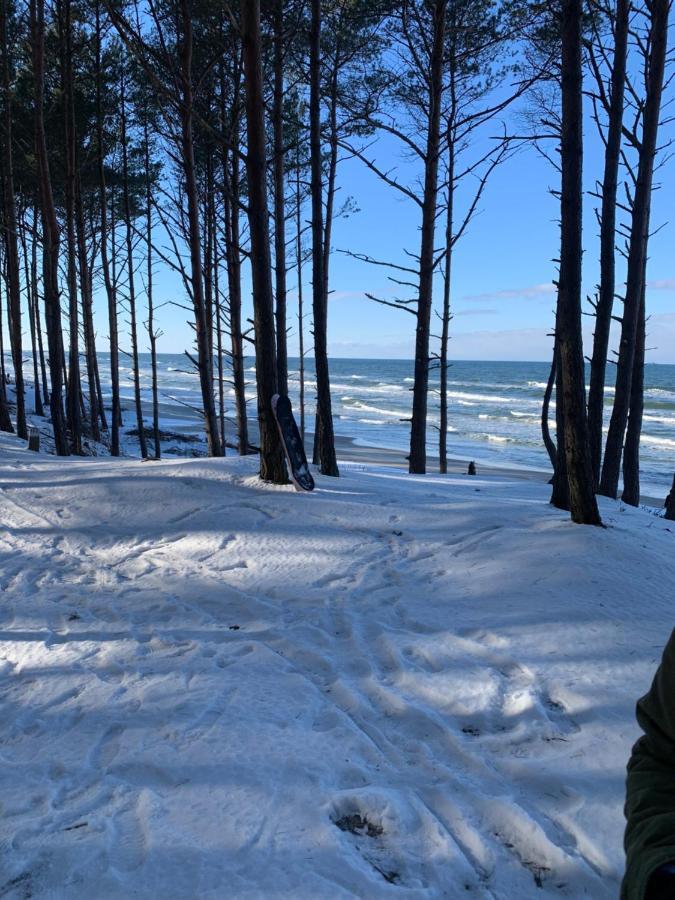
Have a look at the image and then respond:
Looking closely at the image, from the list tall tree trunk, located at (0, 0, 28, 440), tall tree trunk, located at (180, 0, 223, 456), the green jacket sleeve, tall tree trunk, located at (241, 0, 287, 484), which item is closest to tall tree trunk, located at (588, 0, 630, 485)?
tall tree trunk, located at (241, 0, 287, 484)

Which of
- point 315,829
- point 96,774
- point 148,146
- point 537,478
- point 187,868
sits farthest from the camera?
point 537,478

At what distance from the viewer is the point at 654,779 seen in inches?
42.3

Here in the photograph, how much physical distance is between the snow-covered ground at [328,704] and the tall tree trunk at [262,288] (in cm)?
135

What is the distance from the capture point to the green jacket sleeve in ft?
3.20

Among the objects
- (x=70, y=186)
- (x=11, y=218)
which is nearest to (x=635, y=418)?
(x=70, y=186)

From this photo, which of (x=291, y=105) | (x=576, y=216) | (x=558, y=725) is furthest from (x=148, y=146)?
(x=558, y=725)

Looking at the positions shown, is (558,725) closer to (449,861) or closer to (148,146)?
(449,861)

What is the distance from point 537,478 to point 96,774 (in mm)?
17242

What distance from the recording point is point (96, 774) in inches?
88.8

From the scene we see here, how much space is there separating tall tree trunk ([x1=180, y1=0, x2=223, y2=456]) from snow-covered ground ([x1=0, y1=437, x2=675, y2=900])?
6.26 meters

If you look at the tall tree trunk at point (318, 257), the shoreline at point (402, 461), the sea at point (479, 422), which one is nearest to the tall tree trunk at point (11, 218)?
the sea at point (479, 422)

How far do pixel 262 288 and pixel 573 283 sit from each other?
10.8 feet

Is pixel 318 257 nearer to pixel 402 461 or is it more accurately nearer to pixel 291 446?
pixel 291 446

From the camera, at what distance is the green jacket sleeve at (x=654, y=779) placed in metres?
0.98
